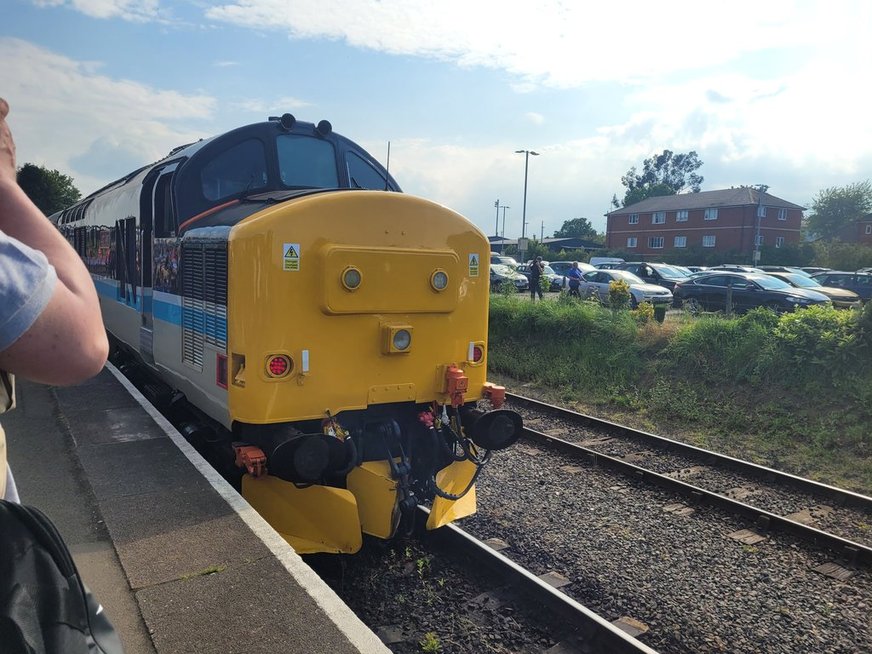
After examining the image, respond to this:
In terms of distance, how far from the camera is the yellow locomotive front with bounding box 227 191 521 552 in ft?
14.8

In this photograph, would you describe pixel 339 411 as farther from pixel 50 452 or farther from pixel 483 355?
pixel 50 452

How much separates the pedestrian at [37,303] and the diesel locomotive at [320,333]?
121 inches

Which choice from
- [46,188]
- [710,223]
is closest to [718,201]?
[710,223]

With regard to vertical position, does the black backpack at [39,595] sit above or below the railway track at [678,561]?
above

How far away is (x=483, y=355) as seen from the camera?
570cm

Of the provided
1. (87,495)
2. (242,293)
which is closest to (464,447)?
(242,293)

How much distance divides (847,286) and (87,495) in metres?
25.4

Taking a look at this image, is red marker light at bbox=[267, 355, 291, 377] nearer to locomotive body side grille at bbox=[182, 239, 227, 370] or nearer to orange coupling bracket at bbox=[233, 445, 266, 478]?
locomotive body side grille at bbox=[182, 239, 227, 370]

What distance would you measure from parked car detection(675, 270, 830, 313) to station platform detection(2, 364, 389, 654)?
1427 cm

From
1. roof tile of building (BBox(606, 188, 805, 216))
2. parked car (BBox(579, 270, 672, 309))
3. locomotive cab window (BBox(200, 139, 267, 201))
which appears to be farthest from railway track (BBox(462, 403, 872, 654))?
roof tile of building (BBox(606, 188, 805, 216))

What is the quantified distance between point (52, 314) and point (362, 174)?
5426 mm

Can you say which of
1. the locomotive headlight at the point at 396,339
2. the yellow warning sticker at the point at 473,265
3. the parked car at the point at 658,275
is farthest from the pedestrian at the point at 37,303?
Answer: the parked car at the point at 658,275

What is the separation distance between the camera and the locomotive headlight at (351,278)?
4.72 metres

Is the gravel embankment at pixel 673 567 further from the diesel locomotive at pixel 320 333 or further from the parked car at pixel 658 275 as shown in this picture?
the parked car at pixel 658 275
